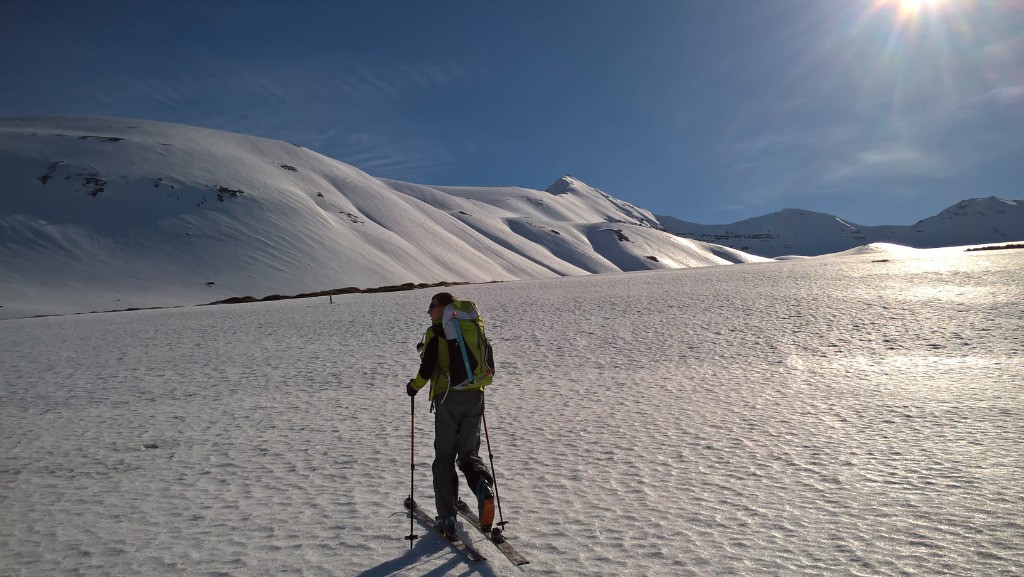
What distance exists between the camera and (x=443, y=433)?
5.96 m

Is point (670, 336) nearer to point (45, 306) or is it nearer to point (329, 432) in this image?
point (329, 432)

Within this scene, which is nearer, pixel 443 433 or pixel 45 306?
pixel 443 433

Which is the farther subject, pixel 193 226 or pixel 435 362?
pixel 193 226

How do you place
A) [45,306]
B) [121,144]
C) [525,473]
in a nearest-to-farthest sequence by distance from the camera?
[525,473] < [45,306] < [121,144]

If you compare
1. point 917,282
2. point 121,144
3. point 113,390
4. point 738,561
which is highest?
point 121,144

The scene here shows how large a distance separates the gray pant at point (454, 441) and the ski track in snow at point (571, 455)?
59 cm

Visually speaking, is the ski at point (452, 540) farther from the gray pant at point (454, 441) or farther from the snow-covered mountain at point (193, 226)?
the snow-covered mountain at point (193, 226)

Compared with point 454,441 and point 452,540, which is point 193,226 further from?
point 452,540

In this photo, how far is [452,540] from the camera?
5.93 meters

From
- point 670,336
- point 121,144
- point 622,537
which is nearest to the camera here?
point 622,537

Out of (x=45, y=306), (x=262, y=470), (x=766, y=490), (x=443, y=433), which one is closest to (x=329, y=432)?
(x=262, y=470)

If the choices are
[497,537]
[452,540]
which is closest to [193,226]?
[452,540]

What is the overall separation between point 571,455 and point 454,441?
326cm

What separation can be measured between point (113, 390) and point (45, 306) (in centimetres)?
3892
